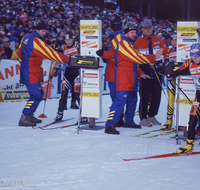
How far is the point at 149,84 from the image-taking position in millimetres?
5496

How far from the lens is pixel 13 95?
858 centimetres

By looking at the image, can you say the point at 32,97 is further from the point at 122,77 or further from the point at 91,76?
the point at 122,77

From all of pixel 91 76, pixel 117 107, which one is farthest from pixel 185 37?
pixel 91 76

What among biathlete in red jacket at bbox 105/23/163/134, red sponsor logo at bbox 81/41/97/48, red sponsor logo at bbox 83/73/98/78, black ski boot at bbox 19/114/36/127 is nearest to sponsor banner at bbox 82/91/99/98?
red sponsor logo at bbox 83/73/98/78

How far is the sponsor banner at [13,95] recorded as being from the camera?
835cm

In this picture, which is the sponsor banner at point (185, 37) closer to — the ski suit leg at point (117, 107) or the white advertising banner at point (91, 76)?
the ski suit leg at point (117, 107)

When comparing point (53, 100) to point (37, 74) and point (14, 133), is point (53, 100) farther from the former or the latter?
point (14, 133)

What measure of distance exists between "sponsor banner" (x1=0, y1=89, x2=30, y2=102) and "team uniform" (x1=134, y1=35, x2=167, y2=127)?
4.50 meters

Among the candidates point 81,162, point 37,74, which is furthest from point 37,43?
point 81,162

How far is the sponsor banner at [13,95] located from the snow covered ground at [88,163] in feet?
12.1

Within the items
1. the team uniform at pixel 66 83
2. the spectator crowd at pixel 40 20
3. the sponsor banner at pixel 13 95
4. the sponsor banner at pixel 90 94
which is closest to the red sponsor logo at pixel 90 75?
the sponsor banner at pixel 90 94

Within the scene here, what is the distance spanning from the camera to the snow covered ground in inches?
101

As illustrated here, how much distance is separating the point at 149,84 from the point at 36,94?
2.14 m

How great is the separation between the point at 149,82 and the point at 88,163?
277 cm
